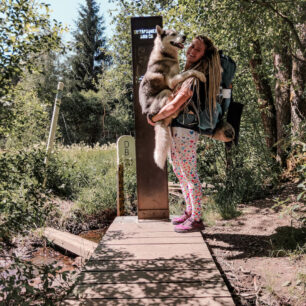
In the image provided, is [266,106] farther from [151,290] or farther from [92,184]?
[151,290]

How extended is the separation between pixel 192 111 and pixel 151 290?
1442mm

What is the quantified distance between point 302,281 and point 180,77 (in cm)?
174

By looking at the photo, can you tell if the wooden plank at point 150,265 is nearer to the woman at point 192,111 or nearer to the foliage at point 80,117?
the woman at point 192,111

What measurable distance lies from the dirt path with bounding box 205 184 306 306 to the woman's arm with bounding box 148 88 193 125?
3.78 feet

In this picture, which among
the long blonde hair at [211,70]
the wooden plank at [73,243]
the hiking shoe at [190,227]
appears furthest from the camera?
the wooden plank at [73,243]

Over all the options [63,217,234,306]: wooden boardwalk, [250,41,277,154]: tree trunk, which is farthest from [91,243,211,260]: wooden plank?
[250,41,277,154]: tree trunk

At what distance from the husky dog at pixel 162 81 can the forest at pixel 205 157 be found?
0.81m

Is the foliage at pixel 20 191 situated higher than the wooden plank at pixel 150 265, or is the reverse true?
the foliage at pixel 20 191

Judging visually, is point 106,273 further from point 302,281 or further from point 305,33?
point 305,33

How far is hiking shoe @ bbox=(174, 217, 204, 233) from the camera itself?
277 centimetres

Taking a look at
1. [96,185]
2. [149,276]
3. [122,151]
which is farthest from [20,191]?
[96,185]

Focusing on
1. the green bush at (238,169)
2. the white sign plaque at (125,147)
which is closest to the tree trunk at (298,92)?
the green bush at (238,169)

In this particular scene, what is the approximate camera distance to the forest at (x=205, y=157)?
1.79 metres

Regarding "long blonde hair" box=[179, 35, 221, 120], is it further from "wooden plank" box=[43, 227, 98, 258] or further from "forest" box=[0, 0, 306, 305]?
"wooden plank" box=[43, 227, 98, 258]
